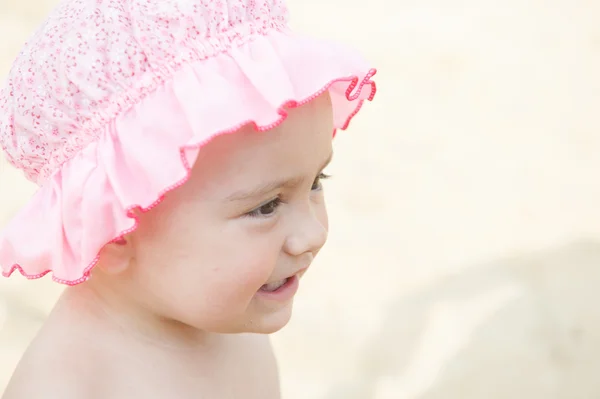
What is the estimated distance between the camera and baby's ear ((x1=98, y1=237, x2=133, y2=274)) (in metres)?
0.89

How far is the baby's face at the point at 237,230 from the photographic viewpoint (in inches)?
33.7

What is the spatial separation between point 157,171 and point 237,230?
127 mm

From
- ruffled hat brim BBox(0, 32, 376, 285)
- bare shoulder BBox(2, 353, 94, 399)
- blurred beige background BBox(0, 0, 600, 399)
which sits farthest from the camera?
blurred beige background BBox(0, 0, 600, 399)

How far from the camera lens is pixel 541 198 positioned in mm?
2074

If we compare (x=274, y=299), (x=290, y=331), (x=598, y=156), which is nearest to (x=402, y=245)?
(x=290, y=331)

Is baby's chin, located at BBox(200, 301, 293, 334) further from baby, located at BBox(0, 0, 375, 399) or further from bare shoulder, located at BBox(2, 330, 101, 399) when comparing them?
bare shoulder, located at BBox(2, 330, 101, 399)

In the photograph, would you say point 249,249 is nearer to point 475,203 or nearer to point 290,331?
point 290,331

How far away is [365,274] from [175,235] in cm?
100

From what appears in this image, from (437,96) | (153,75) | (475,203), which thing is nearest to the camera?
(153,75)

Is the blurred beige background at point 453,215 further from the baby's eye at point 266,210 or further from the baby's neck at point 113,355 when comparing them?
the baby's eye at point 266,210

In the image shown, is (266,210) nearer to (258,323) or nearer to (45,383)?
(258,323)

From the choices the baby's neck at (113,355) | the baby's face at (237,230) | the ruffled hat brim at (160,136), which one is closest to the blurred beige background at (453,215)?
the baby's neck at (113,355)

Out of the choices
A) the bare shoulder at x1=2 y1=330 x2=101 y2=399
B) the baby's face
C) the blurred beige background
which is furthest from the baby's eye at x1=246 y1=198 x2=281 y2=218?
the blurred beige background

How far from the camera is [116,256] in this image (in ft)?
2.96
